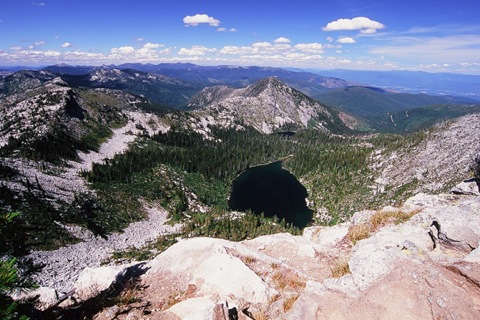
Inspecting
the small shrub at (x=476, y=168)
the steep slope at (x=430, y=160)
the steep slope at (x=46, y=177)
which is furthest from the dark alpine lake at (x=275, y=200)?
the small shrub at (x=476, y=168)

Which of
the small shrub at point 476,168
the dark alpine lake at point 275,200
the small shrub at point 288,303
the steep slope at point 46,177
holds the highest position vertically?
the small shrub at point 476,168

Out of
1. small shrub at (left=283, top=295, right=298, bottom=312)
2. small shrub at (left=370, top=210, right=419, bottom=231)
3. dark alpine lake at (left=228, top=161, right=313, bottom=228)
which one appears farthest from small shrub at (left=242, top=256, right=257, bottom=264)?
dark alpine lake at (left=228, top=161, right=313, bottom=228)

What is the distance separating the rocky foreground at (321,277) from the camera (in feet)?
40.7

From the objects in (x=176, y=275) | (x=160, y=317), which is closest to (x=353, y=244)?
(x=176, y=275)

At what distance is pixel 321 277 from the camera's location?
18.0m

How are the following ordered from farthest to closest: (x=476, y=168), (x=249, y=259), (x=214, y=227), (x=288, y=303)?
(x=214, y=227)
(x=476, y=168)
(x=249, y=259)
(x=288, y=303)

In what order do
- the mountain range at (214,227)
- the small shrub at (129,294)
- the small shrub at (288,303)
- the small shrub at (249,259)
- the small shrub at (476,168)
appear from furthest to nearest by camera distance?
the small shrub at (476,168), the small shrub at (249,259), the small shrub at (129,294), the mountain range at (214,227), the small shrub at (288,303)

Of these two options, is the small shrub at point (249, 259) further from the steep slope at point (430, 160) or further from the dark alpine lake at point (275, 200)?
the steep slope at point (430, 160)

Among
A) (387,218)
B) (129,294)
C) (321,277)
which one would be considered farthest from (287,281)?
(387,218)

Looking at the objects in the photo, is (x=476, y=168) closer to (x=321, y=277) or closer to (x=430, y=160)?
(x=321, y=277)

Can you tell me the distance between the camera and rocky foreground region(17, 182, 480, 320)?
12398mm

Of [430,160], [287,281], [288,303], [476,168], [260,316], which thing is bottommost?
[430,160]

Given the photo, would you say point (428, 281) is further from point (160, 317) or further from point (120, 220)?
point (120, 220)

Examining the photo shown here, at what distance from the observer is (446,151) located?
151750 mm
